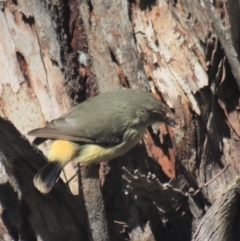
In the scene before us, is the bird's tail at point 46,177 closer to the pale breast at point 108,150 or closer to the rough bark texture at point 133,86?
the rough bark texture at point 133,86

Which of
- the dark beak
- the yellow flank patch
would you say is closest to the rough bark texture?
the dark beak

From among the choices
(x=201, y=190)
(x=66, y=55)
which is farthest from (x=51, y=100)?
(x=201, y=190)

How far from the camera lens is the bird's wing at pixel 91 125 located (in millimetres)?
5289

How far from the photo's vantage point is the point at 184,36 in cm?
547

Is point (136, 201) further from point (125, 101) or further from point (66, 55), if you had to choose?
point (66, 55)

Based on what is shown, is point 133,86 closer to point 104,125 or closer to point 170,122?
point 104,125

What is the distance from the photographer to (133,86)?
5605 millimetres

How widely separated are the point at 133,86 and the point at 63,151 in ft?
2.47

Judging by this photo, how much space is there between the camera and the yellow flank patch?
527 centimetres

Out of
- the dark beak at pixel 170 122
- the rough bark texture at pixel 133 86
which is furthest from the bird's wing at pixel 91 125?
the dark beak at pixel 170 122

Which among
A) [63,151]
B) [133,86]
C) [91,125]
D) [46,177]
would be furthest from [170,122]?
[46,177]

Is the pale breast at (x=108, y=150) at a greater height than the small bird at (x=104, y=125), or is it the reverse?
the small bird at (x=104, y=125)

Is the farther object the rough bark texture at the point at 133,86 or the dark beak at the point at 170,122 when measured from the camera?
the dark beak at the point at 170,122

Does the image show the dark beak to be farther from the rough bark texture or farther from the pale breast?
the pale breast
